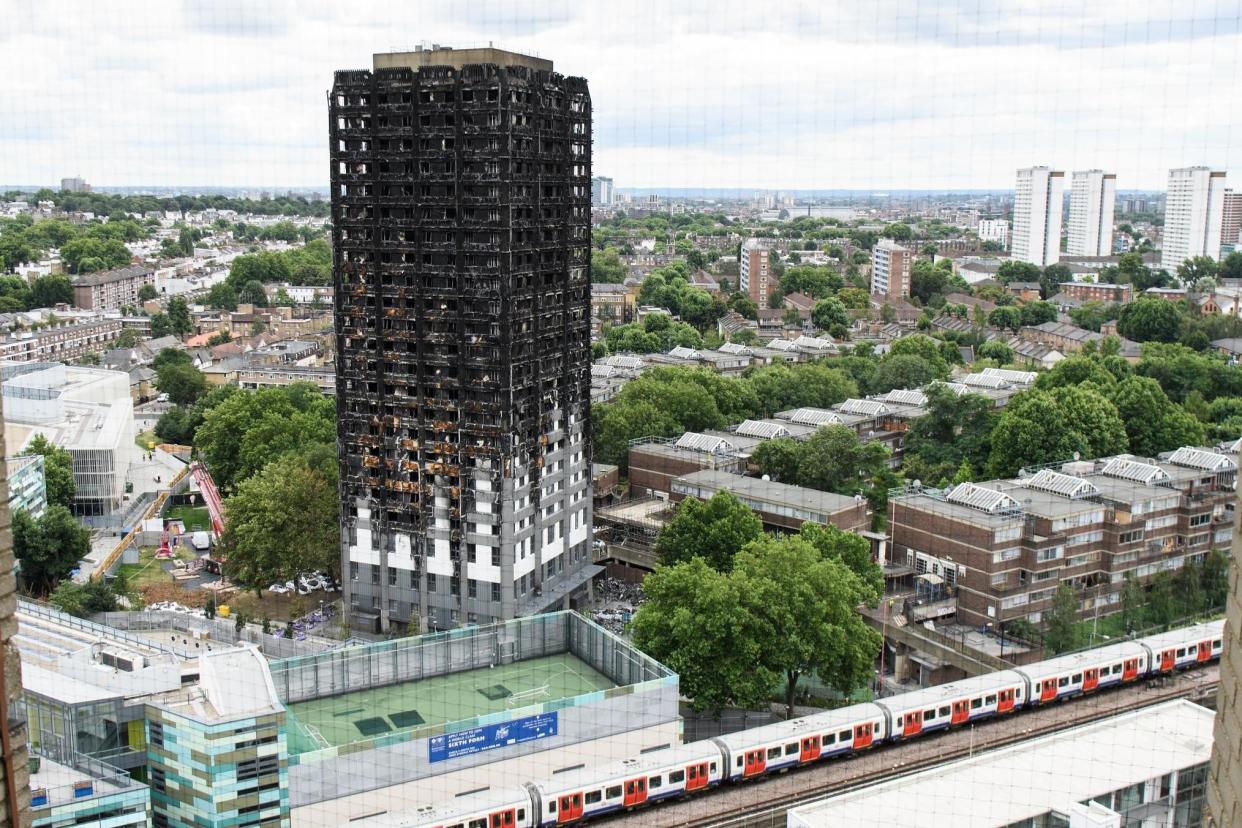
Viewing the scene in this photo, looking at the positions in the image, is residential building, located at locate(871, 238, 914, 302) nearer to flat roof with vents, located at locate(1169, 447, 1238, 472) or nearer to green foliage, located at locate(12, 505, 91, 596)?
flat roof with vents, located at locate(1169, 447, 1238, 472)

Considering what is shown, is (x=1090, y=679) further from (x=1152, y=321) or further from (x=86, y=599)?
(x=1152, y=321)

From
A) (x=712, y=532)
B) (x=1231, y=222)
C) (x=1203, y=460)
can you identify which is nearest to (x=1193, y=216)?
(x=1231, y=222)

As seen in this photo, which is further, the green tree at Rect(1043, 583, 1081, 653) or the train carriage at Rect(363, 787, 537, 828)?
the green tree at Rect(1043, 583, 1081, 653)

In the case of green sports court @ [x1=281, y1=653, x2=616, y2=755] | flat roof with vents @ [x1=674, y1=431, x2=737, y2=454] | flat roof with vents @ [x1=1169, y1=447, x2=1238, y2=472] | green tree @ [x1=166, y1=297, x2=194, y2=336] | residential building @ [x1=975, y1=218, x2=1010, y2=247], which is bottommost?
green sports court @ [x1=281, y1=653, x2=616, y2=755]

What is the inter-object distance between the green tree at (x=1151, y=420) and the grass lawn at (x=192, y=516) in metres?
6.92

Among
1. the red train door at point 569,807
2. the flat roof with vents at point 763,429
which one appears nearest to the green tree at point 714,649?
the red train door at point 569,807

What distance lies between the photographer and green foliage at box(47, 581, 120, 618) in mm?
5660

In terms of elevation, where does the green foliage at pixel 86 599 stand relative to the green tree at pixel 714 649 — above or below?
below

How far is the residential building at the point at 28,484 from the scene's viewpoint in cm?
675

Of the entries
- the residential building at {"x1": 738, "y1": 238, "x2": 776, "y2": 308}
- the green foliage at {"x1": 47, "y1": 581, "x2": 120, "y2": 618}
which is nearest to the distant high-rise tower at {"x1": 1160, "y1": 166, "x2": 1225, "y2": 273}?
the residential building at {"x1": 738, "y1": 238, "x2": 776, "y2": 308}

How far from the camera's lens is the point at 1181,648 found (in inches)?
197

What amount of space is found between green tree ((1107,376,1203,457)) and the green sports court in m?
5.89

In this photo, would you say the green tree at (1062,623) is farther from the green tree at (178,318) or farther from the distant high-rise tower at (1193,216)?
the distant high-rise tower at (1193,216)

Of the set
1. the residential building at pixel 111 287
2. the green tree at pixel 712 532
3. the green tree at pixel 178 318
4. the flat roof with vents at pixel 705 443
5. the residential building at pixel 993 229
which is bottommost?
the green tree at pixel 712 532
